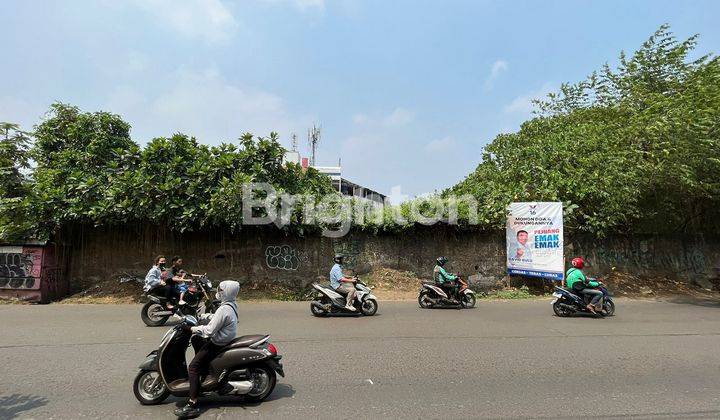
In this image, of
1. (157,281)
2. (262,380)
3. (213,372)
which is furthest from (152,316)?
(262,380)

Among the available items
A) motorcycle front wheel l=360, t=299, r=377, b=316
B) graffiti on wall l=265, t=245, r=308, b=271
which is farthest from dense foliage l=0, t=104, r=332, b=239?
motorcycle front wheel l=360, t=299, r=377, b=316

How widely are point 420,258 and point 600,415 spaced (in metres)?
11.6

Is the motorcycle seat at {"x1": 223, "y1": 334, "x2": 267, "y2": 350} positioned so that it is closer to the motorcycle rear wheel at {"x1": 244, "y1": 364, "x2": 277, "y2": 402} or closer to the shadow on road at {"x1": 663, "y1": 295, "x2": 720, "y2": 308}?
the motorcycle rear wheel at {"x1": 244, "y1": 364, "x2": 277, "y2": 402}

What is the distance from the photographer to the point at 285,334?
838cm

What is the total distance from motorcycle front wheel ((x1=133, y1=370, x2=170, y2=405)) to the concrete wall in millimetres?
10487

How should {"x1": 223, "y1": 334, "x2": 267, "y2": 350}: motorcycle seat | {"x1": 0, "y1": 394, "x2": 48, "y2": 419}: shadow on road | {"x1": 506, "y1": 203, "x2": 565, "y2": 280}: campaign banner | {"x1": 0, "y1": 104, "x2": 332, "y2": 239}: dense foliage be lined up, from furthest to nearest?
{"x1": 506, "y1": 203, "x2": 565, "y2": 280}: campaign banner
{"x1": 0, "y1": 104, "x2": 332, "y2": 239}: dense foliage
{"x1": 223, "y1": 334, "x2": 267, "y2": 350}: motorcycle seat
{"x1": 0, "y1": 394, "x2": 48, "y2": 419}: shadow on road

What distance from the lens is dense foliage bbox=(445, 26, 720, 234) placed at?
13.1m

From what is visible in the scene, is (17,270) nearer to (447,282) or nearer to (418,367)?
(447,282)

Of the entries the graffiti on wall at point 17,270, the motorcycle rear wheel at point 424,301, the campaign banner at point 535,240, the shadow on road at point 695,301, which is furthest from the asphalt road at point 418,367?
the graffiti on wall at point 17,270

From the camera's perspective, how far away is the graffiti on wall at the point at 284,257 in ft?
50.3

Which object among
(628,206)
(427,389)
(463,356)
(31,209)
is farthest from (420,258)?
(31,209)

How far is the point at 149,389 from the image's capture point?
4742mm

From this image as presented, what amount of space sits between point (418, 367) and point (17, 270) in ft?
44.6

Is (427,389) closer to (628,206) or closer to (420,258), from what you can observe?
(420,258)
